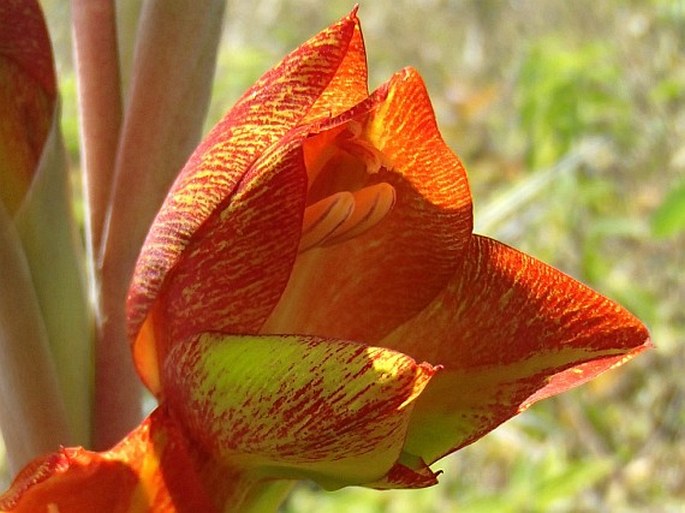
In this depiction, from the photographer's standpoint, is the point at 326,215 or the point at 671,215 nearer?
the point at 326,215

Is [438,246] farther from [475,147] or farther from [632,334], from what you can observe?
[475,147]

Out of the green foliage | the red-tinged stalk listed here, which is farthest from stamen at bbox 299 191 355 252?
the green foliage

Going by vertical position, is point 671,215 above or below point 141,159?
below

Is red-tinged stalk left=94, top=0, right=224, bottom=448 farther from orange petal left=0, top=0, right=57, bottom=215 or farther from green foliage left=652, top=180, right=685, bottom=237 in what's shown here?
green foliage left=652, top=180, right=685, bottom=237

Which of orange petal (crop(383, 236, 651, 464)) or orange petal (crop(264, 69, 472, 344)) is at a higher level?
orange petal (crop(264, 69, 472, 344))

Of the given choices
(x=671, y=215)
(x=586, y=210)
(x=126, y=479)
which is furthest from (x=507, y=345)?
(x=586, y=210)

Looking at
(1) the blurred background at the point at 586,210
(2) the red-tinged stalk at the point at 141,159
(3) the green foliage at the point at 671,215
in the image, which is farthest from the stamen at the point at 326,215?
(3) the green foliage at the point at 671,215

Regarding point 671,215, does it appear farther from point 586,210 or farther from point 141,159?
point 586,210
